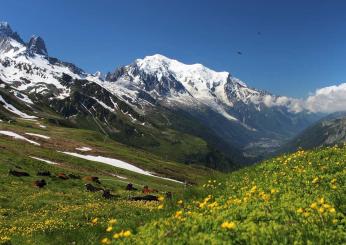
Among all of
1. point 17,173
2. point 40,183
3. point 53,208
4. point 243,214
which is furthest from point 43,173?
point 243,214

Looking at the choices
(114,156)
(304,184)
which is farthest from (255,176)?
(114,156)

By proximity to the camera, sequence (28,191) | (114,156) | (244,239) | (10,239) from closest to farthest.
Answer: (244,239) → (10,239) → (28,191) → (114,156)

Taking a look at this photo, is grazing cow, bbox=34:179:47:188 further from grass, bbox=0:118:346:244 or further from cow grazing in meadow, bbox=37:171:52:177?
grass, bbox=0:118:346:244

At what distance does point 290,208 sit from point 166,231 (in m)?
3.33

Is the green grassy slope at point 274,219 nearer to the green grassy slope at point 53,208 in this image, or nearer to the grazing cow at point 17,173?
the green grassy slope at point 53,208

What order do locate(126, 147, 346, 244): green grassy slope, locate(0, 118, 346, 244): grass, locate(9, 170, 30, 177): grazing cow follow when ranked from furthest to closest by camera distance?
locate(9, 170, 30, 177): grazing cow
locate(0, 118, 346, 244): grass
locate(126, 147, 346, 244): green grassy slope

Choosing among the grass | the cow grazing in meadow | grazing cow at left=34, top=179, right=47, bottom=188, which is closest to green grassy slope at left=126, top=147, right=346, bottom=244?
the grass

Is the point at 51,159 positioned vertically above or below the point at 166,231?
below

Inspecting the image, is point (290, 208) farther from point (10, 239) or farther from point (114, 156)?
point (114, 156)

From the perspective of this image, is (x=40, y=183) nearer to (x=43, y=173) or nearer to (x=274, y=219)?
(x=43, y=173)

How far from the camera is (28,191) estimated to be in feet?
144

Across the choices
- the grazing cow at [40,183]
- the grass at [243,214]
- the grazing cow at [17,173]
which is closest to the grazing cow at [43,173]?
the grazing cow at [17,173]

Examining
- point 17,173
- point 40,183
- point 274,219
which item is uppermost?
point 274,219

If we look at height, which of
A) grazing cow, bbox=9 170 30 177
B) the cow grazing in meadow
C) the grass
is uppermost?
the grass
